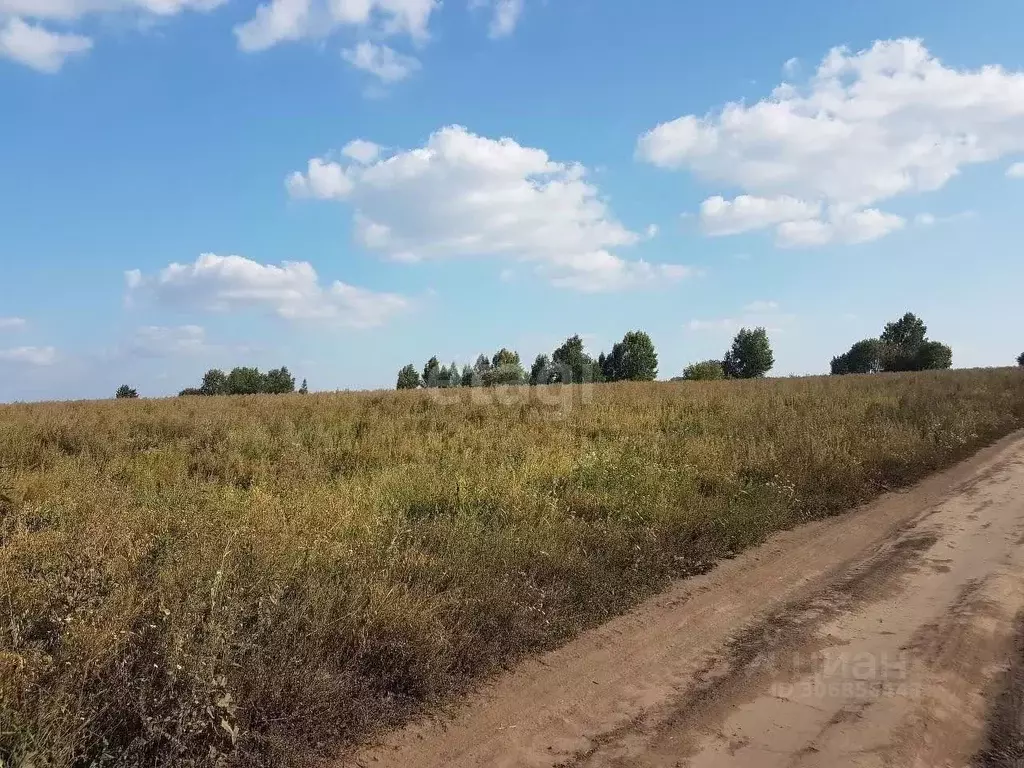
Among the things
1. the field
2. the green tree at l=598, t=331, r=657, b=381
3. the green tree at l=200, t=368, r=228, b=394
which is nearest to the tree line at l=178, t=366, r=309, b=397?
the green tree at l=200, t=368, r=228, b=394

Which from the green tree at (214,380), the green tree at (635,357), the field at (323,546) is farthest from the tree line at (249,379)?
the field at (323,546)

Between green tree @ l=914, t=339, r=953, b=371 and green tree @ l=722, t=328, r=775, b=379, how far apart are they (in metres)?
15.9

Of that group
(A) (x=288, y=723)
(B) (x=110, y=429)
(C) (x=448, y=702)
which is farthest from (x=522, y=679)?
(B) (x=110, y=429)

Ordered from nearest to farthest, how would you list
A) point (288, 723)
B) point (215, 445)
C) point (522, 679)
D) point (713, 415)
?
1. point (288, 723)
2. point (522, 679)
3. point (215, 445)
4. point (713, 415)

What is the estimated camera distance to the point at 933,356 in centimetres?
7100

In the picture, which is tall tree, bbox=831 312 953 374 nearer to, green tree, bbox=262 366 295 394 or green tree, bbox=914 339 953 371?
green tree, bbox=914 339 953 371

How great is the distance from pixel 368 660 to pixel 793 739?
106 inches

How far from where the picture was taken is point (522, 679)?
4.45 m

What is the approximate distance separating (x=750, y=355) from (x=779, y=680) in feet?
273

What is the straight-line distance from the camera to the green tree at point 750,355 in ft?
266

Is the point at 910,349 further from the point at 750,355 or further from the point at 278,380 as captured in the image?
the point at 278,380

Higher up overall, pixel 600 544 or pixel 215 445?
pixel 215 445

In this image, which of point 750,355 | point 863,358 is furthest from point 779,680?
point 863,358

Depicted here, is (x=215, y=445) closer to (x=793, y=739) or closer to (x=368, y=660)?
(x=368, y=660)
